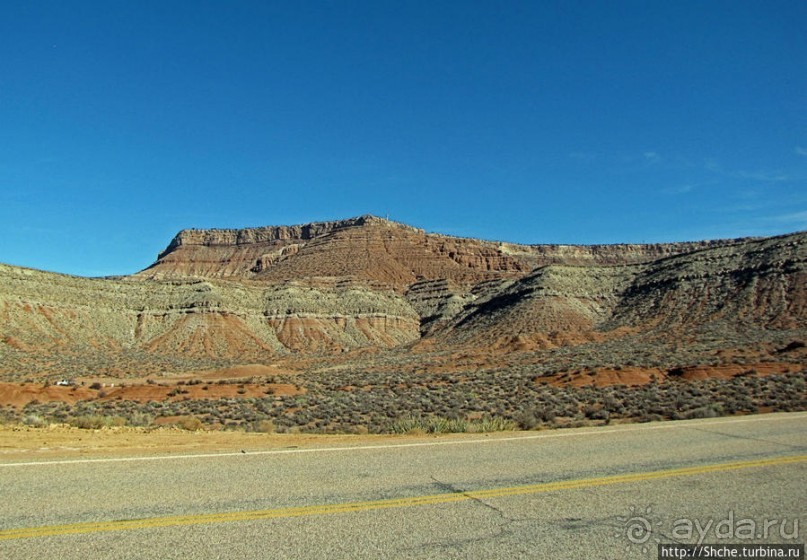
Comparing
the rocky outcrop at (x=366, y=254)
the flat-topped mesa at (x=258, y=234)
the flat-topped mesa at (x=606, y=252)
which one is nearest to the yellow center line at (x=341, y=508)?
the rocky outcrop at (x=366, y=254)

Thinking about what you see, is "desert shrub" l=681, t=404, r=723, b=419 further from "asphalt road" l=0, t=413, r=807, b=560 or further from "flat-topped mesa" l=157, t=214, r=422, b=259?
"flat-topped mesa" l=157, t=214, r=422, b=259

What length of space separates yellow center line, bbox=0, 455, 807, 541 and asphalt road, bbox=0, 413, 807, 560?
0.02 metres

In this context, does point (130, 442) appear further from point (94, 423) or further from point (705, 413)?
point (705, 413)

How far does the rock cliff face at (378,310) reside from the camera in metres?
64.4

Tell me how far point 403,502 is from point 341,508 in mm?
669

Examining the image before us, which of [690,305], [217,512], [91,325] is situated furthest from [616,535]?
[91,325]

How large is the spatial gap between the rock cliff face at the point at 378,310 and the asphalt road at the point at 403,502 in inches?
1921

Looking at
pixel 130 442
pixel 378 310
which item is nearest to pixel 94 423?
pixel 130 442

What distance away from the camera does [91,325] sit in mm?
73812

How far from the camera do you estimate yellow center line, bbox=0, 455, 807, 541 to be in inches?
203

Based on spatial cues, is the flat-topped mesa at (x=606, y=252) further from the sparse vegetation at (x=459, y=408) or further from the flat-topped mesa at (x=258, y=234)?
the sparse vegetation at (x=459, y=408)

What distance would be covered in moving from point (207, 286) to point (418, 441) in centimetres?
8229

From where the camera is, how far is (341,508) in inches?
232

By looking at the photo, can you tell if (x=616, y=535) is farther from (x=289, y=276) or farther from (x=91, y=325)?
(x=289, y=276)
